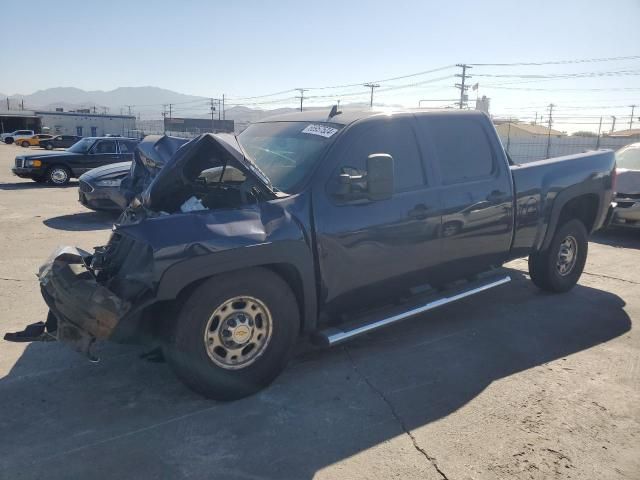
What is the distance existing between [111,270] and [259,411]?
135 centimetres

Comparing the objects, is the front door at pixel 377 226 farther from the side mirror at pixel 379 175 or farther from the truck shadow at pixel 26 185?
the truck shadow at pixel 26 185

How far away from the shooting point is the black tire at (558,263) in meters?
5.65

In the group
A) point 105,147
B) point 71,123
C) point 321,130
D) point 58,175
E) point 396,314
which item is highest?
point 71,123

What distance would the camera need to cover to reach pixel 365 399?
11.7 ft

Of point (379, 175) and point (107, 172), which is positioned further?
point (107, 172)

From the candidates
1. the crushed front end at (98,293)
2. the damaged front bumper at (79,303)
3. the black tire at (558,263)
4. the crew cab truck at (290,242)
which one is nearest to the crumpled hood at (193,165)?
the crew cab truck at (290,242)

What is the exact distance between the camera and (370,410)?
11.2 feet

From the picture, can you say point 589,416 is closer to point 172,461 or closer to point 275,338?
point 275,338

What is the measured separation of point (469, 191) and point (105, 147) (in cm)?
1450

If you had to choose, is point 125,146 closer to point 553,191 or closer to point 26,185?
point 26,185

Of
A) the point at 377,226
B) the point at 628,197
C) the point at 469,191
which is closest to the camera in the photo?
the point at 377,226

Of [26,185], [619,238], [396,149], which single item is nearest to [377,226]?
[396,149]

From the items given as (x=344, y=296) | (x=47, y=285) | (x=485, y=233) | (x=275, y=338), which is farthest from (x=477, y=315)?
(x=47, y=285)

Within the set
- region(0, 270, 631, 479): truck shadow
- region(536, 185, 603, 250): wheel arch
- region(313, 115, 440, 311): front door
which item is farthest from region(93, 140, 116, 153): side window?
region(536, 185, 603, 250): wheel arch
